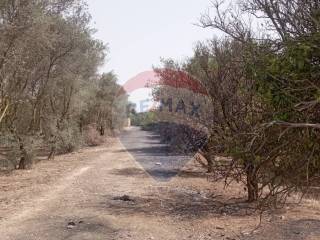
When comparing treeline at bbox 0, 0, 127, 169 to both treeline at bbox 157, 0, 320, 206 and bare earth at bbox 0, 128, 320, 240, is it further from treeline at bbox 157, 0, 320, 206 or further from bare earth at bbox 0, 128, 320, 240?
treeline at bbox 157, 0, 320, 206

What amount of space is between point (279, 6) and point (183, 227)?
461 cm

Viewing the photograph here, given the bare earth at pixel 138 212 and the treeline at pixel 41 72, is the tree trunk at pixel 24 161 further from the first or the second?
the bare earth at pixel 138 212

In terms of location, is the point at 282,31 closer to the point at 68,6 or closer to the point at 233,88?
the point at 233,88

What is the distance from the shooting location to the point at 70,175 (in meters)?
17.5

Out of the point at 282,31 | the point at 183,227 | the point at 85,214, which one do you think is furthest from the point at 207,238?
the point at 282,31

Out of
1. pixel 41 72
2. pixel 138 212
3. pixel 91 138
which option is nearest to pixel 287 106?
pixel 138 212

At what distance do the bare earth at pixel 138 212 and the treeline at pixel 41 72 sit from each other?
4.15 meters

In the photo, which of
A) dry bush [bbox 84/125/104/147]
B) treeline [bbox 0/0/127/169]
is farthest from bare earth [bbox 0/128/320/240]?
dry bush [bbox 84/125/104/147]

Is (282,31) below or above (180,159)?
above

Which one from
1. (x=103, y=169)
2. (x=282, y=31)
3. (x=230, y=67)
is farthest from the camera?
(x=103, y=169)

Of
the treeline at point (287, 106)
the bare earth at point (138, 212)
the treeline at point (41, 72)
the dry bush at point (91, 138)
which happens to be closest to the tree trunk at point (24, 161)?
the treeline at point (41, 72)

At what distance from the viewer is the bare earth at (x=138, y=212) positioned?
8.71 metres

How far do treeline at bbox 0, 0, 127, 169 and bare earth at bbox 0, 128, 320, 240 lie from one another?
4149 mm

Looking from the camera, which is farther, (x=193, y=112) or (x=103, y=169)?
(x=103, y=169)
